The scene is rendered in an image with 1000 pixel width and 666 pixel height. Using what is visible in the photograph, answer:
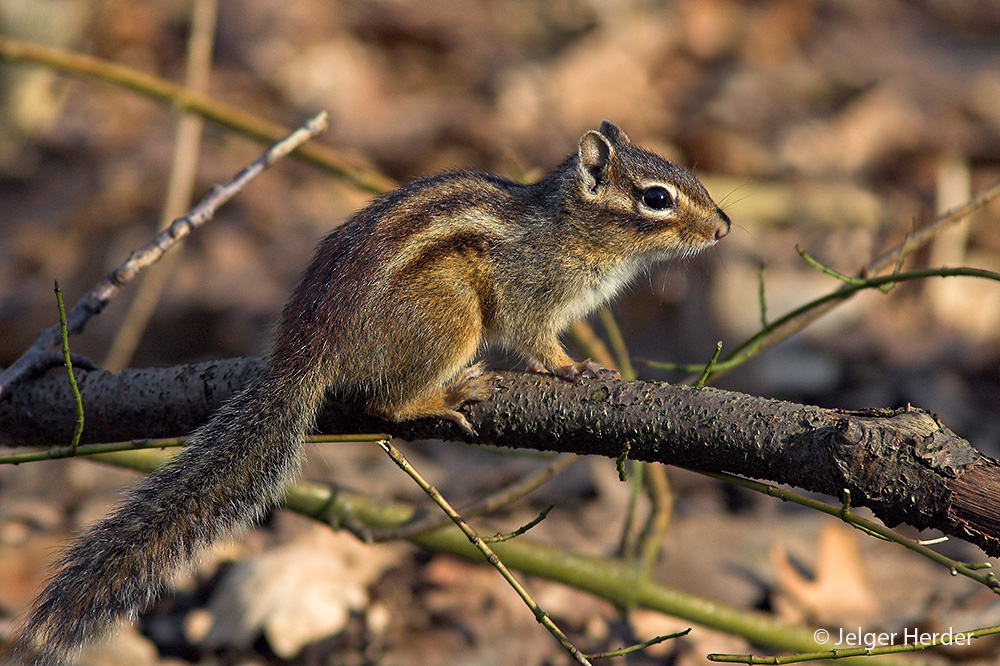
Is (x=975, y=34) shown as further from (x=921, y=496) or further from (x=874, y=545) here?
(x=921, y=496)

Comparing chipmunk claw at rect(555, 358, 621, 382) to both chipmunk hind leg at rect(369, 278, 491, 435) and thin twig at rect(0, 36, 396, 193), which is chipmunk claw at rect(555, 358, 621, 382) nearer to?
chipmunk hind leg at rect(369, 278, 491, 435)

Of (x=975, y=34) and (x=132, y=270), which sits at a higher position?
(x=975, y=34)

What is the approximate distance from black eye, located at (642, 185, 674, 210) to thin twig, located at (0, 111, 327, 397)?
51.0 inches

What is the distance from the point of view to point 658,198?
140 inches

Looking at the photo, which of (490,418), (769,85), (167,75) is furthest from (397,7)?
(490,418)

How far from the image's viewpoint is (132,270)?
3.08 metres

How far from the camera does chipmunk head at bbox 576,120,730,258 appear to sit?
140 inches

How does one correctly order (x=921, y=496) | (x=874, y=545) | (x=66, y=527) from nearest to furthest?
(x=921, y=496)
(x=66, y=527)
(x=874, y=545)

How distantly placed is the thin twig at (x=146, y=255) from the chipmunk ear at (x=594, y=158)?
1041mm

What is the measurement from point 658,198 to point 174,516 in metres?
2.13

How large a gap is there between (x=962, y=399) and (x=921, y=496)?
438cm

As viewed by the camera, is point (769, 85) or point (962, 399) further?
point (769, 85)

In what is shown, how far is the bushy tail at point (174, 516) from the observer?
2480 mm

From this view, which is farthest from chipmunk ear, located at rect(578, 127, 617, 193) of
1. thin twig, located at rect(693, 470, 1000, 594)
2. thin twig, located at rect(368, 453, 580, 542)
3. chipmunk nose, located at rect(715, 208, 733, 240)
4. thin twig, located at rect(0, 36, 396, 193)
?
thin twig, located at rect(693, 470, 1000, 594)
